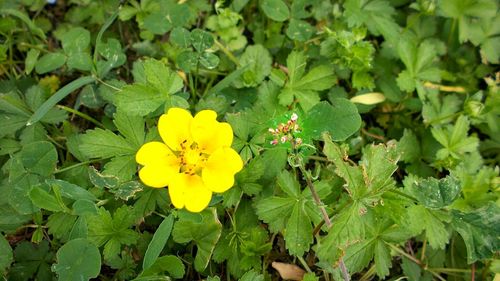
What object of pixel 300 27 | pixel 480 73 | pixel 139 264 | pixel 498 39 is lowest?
pixel 139 264

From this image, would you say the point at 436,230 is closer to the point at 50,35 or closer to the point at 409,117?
the point at 409,117

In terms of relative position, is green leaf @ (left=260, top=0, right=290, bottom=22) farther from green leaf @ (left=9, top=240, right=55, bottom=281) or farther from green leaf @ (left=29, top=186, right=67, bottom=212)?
green leaf @ (left=9, top=240, right=55, bottom=281)

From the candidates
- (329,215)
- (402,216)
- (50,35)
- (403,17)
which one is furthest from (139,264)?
(403,17)

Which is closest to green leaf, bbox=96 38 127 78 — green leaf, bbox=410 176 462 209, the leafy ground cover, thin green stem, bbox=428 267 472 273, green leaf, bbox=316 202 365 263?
the leafy ground cover

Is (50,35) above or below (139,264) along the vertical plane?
above

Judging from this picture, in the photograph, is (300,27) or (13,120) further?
(300,27)

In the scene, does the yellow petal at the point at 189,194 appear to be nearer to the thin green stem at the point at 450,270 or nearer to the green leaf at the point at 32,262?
the green leaf at the point at 32,262
